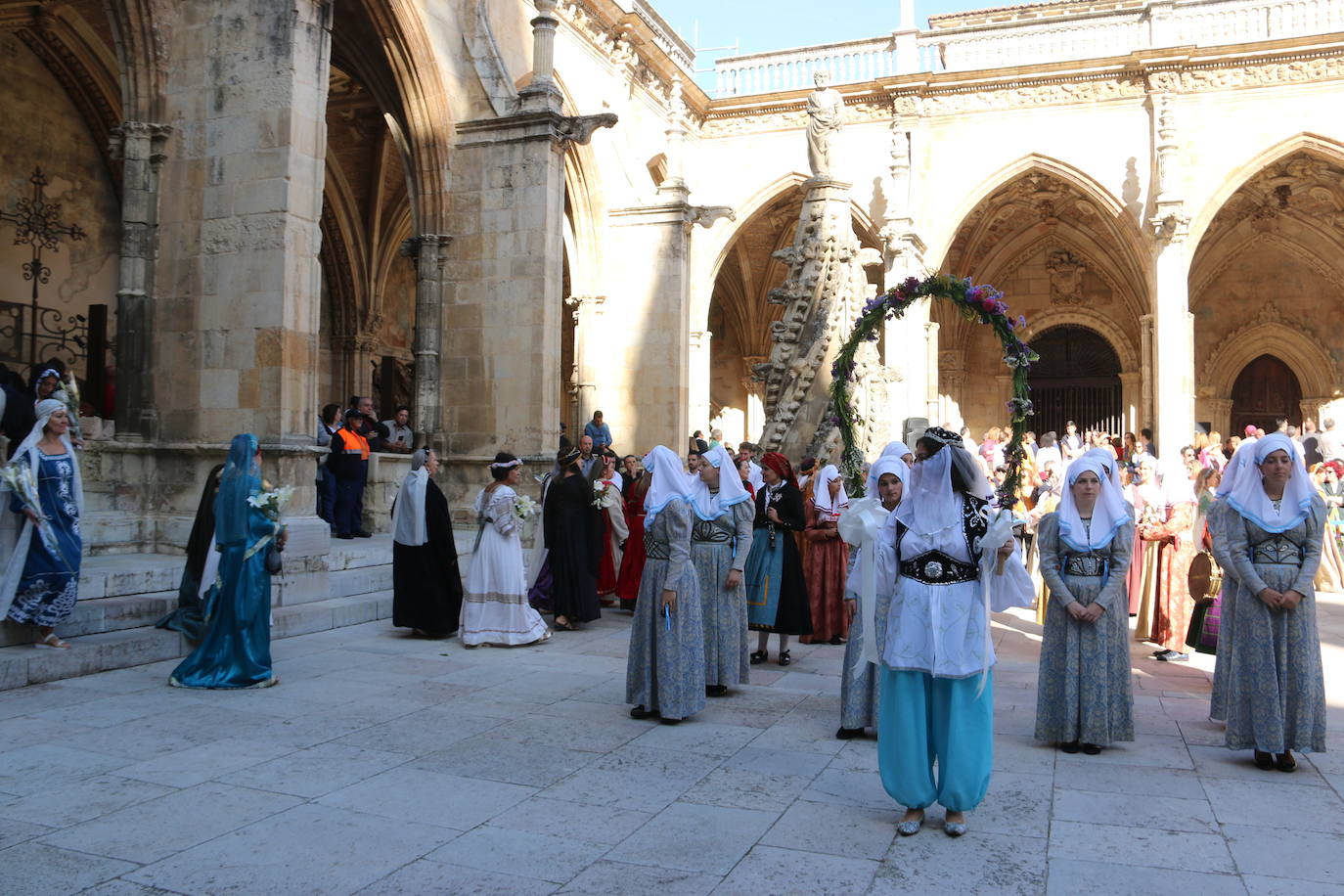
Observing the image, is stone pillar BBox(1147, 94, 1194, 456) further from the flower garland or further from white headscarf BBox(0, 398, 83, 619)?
white headscarf BBox(0, 398, 83, 619)

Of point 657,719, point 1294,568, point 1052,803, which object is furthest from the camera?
point 657,719

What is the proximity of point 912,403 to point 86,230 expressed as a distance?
14483 mm

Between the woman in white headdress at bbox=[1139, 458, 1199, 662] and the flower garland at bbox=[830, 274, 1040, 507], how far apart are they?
2804mm

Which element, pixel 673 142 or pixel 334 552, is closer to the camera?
pixel 334 552

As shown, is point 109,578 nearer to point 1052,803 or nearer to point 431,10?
point 1052,803

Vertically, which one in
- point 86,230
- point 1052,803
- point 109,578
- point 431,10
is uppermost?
point 431,10

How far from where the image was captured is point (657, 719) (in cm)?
546

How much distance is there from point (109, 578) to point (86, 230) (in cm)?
932

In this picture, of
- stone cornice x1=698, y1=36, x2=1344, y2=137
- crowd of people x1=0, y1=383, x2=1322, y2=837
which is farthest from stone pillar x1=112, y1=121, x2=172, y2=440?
stone cornice x1=698, y1=36, x2=1344, y2=137

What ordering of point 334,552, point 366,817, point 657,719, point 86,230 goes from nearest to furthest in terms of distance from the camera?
1. point 366,817
2. point 657,719
3. point 334,552
4. point 86,230

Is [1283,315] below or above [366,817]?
above

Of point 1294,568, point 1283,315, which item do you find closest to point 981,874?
point 1294,568

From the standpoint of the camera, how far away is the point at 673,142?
16891mm

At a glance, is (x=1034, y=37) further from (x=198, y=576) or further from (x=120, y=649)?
(x=120, y=649)
